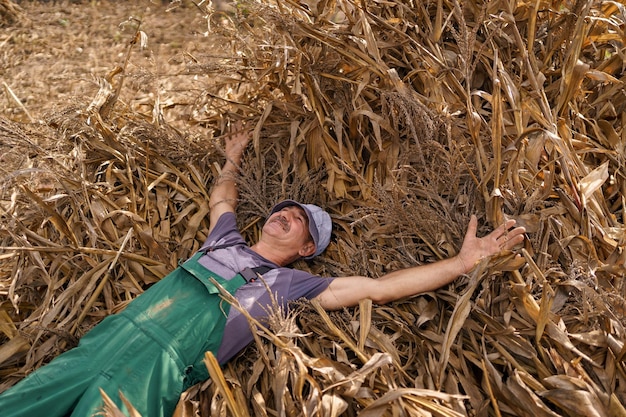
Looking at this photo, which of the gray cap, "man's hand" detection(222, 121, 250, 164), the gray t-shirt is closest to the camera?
the gray t-shirt

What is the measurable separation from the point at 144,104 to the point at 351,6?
1.27 meters

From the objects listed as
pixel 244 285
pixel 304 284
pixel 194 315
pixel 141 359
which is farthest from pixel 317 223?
pixel 141 359

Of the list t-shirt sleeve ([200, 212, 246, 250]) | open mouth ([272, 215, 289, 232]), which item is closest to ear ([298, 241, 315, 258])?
open mouth ([272, 215, 289, 232])

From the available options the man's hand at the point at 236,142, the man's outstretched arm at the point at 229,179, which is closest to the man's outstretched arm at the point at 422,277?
the man's outstretched arm at the point at 229,179

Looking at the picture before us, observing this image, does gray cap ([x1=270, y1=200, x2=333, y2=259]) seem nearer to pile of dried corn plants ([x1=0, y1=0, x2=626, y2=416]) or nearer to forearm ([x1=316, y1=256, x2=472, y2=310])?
pile of dried corn plants ([x1=0, y1=0, x2=626, y2=416])

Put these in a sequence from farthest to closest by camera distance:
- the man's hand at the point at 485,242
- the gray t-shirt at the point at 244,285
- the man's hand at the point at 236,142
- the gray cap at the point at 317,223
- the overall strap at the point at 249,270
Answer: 1. the man's hand at the point at 236,142
2. the gray cap at the point at 317,223
3. the overall strap at the point at 249,270
4. the gray t-shirt at the point at 244,285
5. the man's hand at the point at 485,242

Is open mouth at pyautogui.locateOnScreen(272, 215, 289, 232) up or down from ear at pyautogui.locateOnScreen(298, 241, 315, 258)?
up

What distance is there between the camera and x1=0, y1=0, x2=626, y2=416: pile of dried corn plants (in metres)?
2.00

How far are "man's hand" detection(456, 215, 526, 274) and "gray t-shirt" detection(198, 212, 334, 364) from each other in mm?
525

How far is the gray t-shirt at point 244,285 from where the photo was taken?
89.0 inches

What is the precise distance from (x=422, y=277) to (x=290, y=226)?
59 centimetres

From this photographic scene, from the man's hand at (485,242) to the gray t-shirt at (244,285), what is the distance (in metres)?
0.52

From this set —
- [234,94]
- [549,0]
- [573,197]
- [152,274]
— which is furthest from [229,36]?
[573,197]

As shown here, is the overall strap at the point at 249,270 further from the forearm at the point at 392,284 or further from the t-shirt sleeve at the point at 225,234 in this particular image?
the forearm at the point at 392,284
